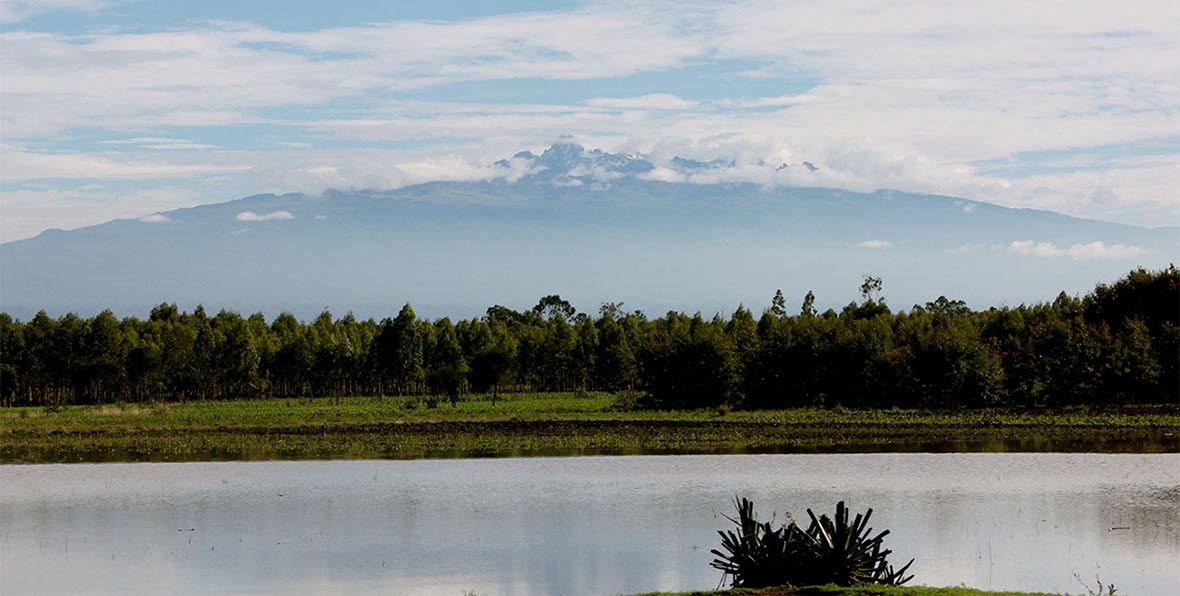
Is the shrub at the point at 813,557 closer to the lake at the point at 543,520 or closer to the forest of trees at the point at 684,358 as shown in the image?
the lake at the point at 543,520

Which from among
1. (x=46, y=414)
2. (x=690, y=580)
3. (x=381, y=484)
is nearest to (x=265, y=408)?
(x=46, y=414)

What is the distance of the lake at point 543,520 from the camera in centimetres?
2864

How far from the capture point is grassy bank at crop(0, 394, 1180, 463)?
181 feet

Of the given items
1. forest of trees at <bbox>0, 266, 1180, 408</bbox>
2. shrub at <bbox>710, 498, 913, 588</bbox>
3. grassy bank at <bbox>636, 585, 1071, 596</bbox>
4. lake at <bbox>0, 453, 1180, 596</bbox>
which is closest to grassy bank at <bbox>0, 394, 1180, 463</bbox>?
lake at <bbox>0, 453, 1180, 596</bbox>

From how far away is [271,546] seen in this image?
3300cm

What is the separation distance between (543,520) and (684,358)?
161 feet

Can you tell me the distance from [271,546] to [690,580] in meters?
11.2

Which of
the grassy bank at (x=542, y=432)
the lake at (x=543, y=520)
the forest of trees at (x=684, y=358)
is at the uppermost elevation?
the forest of trees at (x=684, y=358)

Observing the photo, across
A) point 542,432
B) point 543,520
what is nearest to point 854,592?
point 543,520

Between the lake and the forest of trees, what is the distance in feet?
91.0

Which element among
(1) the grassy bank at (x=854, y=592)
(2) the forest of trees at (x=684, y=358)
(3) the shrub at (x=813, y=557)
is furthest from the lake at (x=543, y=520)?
(2) the forest of trees at (x=684, y=358)

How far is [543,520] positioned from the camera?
3594 cm

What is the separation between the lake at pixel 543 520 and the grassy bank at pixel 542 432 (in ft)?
14.7

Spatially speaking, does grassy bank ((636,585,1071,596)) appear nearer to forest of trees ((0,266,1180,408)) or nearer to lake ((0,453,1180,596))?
lake ((0,453,1180,596))
